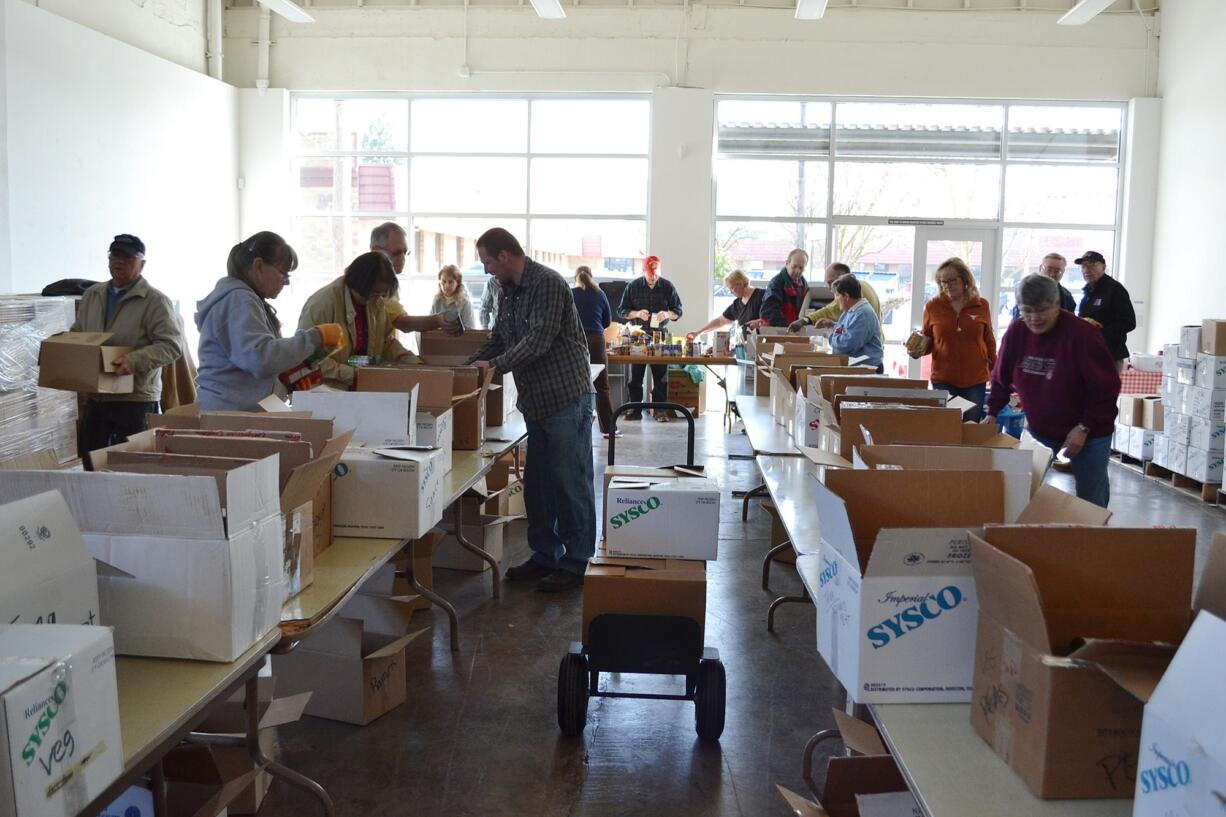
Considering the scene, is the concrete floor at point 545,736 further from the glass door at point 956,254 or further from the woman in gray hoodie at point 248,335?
the glass door at point 956,254

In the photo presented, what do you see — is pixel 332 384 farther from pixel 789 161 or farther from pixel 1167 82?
pixel 1167 82

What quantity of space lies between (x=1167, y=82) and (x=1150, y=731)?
35.8ft

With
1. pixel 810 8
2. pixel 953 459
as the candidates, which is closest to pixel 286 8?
pixel 810 8

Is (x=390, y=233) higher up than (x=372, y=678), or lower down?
higher up

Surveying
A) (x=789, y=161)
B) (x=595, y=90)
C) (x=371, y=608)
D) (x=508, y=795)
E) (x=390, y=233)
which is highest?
(x=595, y=90)

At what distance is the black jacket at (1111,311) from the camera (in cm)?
755

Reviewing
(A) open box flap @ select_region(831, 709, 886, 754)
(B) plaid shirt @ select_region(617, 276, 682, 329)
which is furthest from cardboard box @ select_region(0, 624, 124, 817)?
(B) plaid shirt @ select_region(617, 276, 682, 329)

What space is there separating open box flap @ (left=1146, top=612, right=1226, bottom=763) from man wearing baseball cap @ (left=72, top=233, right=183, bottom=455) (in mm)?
4096

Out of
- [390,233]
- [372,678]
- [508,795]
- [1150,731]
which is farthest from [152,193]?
[1150,731]

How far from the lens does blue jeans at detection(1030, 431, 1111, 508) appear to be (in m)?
3.72

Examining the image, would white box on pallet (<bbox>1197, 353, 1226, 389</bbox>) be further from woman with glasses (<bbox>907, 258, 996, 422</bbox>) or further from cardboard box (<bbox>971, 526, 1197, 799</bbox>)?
cardboard box (<bbox>971, 526, 1197, 799</bbox>)

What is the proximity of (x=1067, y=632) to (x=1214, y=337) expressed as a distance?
218 inches

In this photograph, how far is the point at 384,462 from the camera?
281 centimetres

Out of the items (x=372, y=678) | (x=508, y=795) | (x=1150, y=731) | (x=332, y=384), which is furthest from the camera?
(x=332, y=384)
